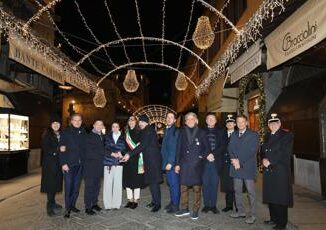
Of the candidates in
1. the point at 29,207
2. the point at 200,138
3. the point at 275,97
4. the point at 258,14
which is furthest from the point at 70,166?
the point at 275,97

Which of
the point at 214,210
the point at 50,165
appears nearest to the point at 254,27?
the point at 214,210

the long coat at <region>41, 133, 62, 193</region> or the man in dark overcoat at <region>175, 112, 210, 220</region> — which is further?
the long coat at <region>41, 133, 62, 193</region>

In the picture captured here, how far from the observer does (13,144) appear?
14195mm

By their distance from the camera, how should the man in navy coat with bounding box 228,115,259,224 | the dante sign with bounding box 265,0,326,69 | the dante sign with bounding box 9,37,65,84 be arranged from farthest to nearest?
the dante sign with bounding box 9,37,65,84 → the man in navy coat with bounding box 228,115,259,224 → the dante sign with bounding box 265,0,326,69

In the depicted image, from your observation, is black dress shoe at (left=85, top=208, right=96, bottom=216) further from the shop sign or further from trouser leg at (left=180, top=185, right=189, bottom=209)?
the shop sign

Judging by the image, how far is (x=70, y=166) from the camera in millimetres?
7758

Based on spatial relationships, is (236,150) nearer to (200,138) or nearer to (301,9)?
(200,138)

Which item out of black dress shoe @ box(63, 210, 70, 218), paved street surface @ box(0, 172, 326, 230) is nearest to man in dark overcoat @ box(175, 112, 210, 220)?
paved street surface @ box(0, 172, 326, 230)

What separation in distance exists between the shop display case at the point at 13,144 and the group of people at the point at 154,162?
628 centimetres

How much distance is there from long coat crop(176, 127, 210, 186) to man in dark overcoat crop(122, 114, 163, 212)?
27.7 inches

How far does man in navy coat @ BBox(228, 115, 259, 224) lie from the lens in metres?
7.02

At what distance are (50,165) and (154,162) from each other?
226 centimetres

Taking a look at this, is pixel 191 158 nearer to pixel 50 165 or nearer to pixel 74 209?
pixel 74 209

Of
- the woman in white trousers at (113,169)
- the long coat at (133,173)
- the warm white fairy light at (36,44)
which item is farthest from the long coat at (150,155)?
the warm white fairy light at (36,44)
